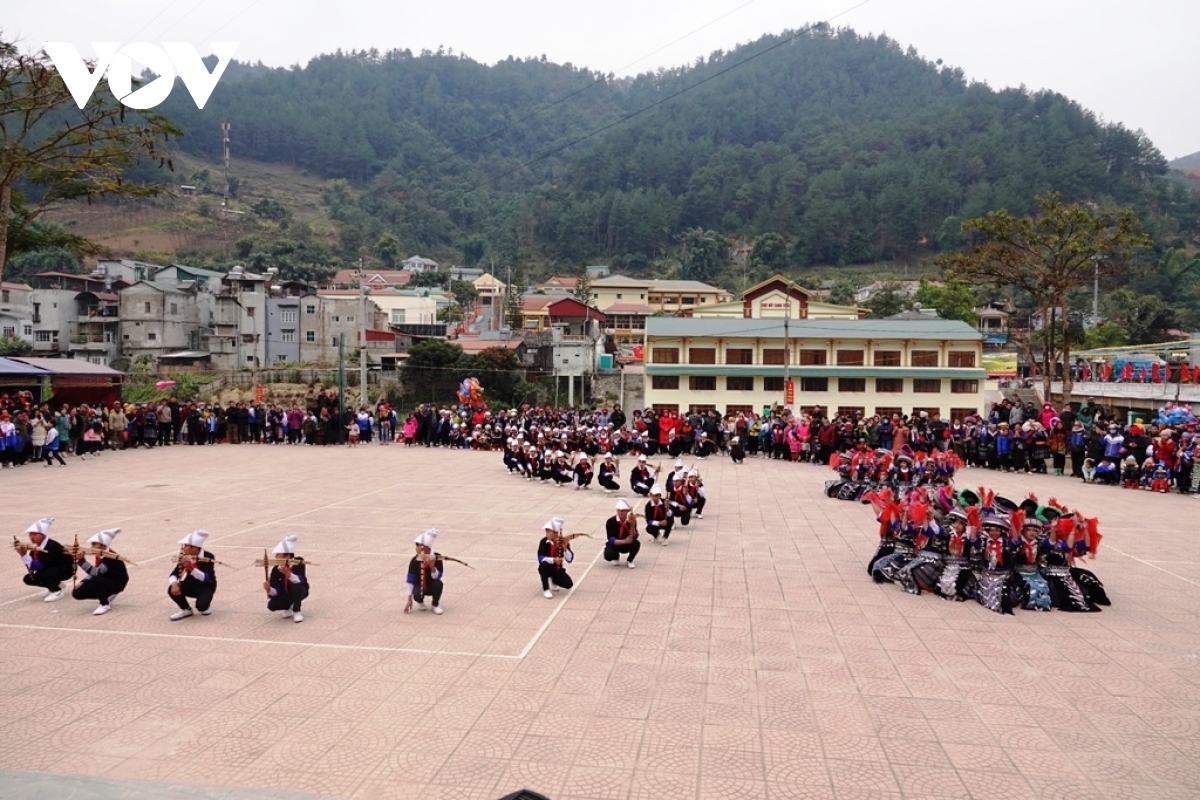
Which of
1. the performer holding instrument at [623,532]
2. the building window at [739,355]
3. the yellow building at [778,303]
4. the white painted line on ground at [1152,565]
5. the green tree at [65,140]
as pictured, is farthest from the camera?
the yellow building at [778,303]

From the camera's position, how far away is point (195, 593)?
944cm

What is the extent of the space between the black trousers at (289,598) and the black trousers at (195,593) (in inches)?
30.1

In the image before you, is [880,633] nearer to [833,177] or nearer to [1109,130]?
[833,177]

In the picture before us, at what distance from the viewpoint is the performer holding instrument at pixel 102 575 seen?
383 inches

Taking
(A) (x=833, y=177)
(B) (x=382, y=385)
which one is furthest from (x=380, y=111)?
(B) (x=382, y=385)

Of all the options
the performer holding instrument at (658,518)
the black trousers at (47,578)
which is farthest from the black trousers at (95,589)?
the performer holding instrument at (658,518)

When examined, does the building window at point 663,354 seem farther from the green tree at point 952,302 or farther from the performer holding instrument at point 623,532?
the performer holding instrument at point 623,532

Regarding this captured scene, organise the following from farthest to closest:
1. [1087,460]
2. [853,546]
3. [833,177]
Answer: [833,177] → [1087,460] → [853,546]

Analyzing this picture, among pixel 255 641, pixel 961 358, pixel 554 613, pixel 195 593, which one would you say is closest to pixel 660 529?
pixel 554 613

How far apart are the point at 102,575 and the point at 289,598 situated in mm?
2341

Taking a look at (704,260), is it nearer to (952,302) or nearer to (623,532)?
(952,302)

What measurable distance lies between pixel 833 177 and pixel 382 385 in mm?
95494

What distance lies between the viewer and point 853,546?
13867 mm

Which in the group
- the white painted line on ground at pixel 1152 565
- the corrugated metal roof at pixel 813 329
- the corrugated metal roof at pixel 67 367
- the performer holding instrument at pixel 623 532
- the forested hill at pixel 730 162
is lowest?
the white painted line on ground at pixel 1152 565
